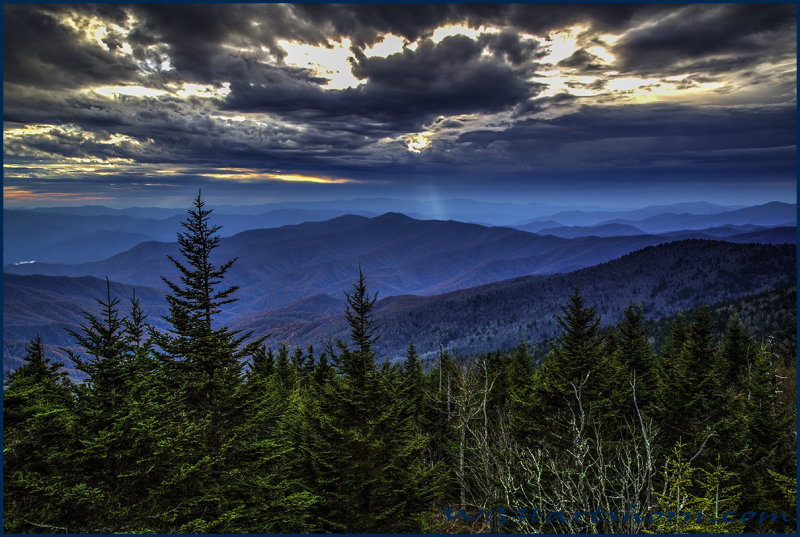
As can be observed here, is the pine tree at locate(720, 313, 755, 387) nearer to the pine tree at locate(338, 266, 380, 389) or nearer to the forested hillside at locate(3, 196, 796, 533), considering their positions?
the forested hillside at locate(3, 196, 796, 533)

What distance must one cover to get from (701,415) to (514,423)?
28.9ft

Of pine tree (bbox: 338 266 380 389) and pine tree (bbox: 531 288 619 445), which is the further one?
pine tree (bbox: 531 288 619 445)

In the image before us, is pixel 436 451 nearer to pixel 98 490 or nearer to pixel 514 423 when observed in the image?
pixel 514 423

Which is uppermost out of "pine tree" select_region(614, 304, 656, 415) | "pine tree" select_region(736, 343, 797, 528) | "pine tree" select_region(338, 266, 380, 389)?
"pine tree" select_region(338, 266, 380, 389)

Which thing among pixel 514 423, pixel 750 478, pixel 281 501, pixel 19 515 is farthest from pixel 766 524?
pixel 19 515

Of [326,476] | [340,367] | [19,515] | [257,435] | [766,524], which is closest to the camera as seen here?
[19,515]

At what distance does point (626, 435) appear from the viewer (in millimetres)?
22031

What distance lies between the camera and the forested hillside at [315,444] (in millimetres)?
10289

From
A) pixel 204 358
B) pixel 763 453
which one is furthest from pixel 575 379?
pixel 204 358

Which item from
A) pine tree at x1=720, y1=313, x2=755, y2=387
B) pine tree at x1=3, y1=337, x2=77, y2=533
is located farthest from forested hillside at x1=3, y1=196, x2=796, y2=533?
pine tree at x1=720, y1=313, x2=755, y2=387

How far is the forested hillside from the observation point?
33.8ft

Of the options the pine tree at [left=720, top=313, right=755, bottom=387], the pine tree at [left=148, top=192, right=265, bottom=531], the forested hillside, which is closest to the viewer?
the forested hillside

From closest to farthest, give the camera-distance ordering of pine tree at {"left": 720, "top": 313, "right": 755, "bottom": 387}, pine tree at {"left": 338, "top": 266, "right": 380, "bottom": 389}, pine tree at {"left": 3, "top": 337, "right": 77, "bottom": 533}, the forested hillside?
pine tree at {"left": 3, "top": 337, "right": 77, "bottom": 533}, the forested hillside, pine tree at {"left": 338, "top": 266, "right": 380, "bottom": 389}, pine tree at {"left": 720, "top": 313, "right": 755, "bottom": 387}

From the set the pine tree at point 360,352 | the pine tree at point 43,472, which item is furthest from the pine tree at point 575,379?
A: the pine tree at point 43,472
